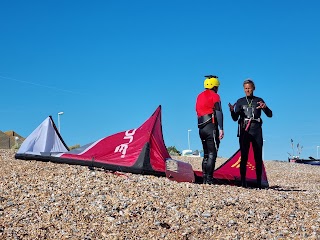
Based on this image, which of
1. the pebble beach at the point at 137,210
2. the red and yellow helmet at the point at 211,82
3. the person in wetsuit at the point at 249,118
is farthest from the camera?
the person in wetsuit at the point at 249,118

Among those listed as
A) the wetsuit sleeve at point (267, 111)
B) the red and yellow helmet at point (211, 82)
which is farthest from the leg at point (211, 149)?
the wetsuit sleeve at point (267, 111)

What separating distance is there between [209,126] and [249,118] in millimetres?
937

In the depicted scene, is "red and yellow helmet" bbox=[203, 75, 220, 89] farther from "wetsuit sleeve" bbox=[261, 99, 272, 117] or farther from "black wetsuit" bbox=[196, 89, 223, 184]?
"wetsuit sleeve" bbox=[261, 99, 272, 117]

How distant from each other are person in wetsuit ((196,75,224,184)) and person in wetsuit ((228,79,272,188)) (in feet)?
2.22

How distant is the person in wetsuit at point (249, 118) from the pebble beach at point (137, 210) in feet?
5.89

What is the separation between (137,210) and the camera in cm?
588

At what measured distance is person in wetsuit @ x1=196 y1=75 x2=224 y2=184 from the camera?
29.0 feet

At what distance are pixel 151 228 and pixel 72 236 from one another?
2.86 feet

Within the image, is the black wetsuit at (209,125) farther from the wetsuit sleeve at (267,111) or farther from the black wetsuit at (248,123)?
the wetsuit sleeve at (267,111)

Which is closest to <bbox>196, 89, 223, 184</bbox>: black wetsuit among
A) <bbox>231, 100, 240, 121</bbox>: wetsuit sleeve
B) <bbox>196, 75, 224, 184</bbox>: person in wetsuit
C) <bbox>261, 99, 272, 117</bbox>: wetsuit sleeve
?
<bbox>196, 75, 224, 184</bbox>: person in wetsuit

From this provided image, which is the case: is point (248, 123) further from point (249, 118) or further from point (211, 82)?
point (211, 82)

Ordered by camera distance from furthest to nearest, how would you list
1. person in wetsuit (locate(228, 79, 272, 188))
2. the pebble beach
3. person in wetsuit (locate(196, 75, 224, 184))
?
person in wetsuit (locate(228, 79, 272, 188)), person in wetsuit (locate(196, 75, 224, 184)), the pebble beach

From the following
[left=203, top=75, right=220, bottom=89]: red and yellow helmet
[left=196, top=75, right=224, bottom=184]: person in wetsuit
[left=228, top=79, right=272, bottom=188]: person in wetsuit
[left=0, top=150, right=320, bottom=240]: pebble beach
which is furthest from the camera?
[left=228, top=79, right=272, bottom=188]: person in wetsuit

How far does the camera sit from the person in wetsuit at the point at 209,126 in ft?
29.0
